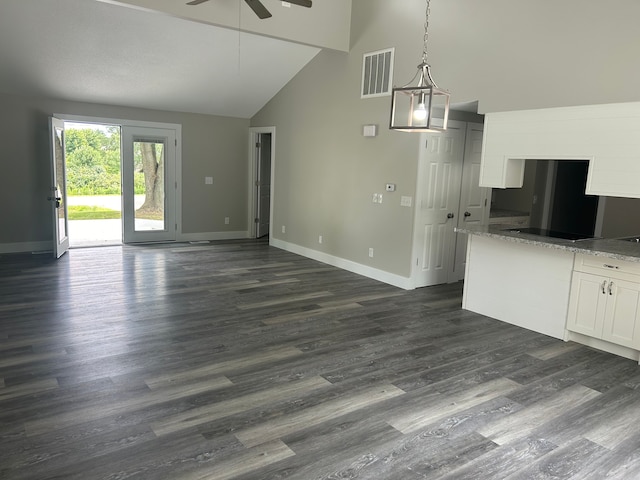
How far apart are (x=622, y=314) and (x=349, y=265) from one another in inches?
143

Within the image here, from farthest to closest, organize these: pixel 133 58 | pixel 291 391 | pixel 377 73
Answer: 1. pixel 133 58
2. pixel 377 73
3. pixel 291 391

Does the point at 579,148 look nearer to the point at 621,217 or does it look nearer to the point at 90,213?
the point at 621,217

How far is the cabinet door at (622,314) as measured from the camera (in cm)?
385

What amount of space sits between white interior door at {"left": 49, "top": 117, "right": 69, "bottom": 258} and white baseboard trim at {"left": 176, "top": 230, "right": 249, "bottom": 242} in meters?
2.02

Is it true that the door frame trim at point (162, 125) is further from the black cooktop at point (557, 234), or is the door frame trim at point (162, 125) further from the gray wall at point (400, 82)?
the black cooktop at point (557, 234)

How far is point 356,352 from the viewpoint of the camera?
3.89 metres

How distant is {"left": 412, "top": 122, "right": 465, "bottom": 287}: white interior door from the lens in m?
5.76

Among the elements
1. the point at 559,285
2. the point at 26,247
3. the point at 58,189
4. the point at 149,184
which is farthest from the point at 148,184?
the point at 559,285

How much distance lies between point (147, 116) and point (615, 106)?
6994 millimetres

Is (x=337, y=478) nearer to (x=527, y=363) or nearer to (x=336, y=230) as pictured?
(x=527, y=363)

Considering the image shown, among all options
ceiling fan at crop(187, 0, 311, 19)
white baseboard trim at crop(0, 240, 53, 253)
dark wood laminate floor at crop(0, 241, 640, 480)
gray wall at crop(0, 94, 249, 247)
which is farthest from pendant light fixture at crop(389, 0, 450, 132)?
white baseboard trim at crop(0, 240, 53, 253)

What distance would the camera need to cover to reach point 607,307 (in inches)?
158

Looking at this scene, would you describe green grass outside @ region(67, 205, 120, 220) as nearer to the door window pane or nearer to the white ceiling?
the door window pane

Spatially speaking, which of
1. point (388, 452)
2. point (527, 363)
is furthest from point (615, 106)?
point (388, 452)
